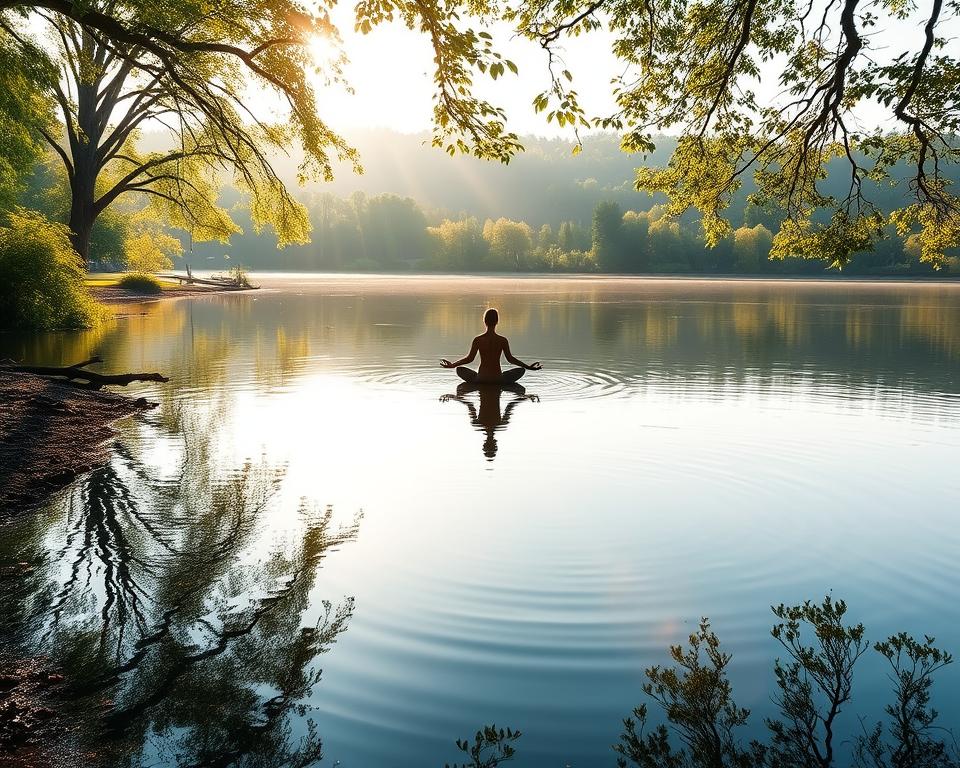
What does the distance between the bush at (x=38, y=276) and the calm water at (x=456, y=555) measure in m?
14.5

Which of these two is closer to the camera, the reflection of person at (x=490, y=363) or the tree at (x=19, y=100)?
the reflection of person at (x=490, y=363)

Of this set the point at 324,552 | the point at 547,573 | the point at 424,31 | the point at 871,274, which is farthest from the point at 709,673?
the point at 871,274

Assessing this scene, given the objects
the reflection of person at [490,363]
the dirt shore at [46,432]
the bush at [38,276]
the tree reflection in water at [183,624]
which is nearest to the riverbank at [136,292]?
the bush at [38,276]

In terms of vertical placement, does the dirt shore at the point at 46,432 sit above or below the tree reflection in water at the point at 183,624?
above

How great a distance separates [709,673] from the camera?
18.1 feet

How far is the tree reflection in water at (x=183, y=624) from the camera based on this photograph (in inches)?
182

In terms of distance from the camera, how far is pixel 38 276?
30094 mm

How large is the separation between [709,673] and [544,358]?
19765 millimetres

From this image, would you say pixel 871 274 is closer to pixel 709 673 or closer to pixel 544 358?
pixel 544 358

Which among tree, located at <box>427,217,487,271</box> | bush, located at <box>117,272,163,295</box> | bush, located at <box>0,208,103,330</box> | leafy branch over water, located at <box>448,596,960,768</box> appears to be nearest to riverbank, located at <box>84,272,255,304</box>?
bush, located at <box>117,272,163,295</box>

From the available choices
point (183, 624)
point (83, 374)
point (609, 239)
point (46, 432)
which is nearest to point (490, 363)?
point (83, 374)

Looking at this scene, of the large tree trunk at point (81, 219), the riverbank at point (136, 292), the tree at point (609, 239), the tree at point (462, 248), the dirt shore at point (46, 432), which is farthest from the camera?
the tree at point (462, 248)

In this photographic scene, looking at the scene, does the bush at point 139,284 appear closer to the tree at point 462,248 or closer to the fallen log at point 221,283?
the fallen log at point 221,283

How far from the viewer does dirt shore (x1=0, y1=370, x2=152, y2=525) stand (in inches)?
380
